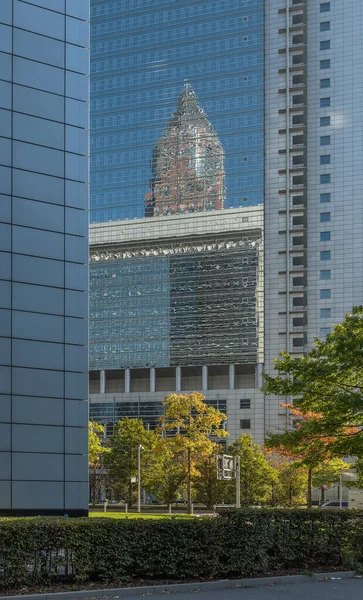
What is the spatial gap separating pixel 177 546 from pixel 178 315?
98.2 meters

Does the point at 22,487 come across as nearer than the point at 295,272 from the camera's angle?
Yes

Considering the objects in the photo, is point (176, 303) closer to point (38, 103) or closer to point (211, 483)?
point (211, 483)

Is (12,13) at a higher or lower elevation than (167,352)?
higher

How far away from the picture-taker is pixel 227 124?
11531 cm

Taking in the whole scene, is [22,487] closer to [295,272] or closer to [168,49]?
[295,272]

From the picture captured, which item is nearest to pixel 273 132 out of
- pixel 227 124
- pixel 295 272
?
pixel 227 124

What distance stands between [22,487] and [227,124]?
8992cm

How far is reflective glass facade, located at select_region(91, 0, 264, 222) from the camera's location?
11406 centimetres

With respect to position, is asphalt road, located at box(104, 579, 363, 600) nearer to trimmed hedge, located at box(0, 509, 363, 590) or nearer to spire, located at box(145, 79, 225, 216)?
trimmed hedge, located at box(0, 509, 363, 590)

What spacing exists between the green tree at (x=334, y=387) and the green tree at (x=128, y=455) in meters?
55.3

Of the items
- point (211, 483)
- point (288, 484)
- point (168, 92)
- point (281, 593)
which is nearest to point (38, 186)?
point (281, 593)

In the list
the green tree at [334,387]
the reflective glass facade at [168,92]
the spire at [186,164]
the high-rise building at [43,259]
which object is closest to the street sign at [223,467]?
the high-rise building at [43,259]

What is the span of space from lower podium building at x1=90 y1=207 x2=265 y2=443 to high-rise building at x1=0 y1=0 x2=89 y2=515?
77641 millimetres

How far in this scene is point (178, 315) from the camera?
116500mm
